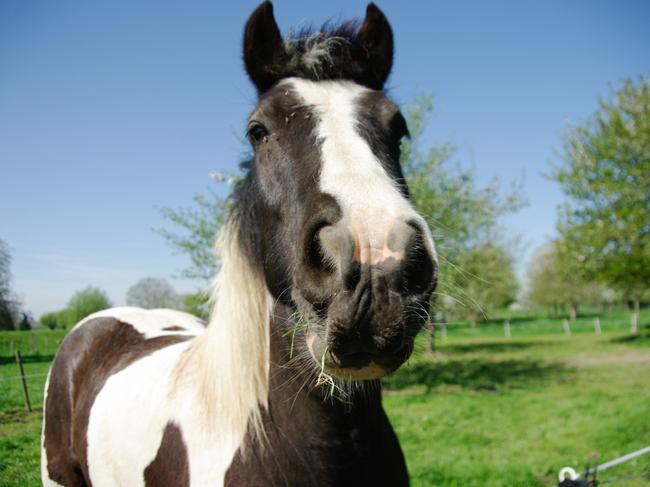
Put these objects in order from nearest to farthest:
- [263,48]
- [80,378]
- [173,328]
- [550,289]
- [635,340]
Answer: [263,48]
[80,378]
[173,328]
[635,340]
[550,289]

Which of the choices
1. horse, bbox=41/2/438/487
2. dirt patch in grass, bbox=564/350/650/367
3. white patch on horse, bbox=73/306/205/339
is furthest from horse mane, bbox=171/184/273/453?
dirt patch in grass, bbox=564/350/650/367

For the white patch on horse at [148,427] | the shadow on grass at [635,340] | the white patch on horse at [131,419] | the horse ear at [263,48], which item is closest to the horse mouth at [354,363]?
the white patch on horse at [148,427]

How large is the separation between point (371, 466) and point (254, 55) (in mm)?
2109

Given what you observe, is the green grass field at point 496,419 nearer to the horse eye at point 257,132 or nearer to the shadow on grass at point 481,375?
the shadow on grass at point 481,375

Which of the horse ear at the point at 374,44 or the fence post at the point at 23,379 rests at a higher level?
the horse ear at the point at 374,44


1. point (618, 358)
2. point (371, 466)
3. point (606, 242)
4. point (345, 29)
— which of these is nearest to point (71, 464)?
point (371, 466)

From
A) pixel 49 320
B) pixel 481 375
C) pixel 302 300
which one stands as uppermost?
pixel 302 300

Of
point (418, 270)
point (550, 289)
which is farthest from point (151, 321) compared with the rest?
point (550, 289)

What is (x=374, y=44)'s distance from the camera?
2455 millimetres

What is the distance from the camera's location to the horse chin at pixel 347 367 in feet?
4.78

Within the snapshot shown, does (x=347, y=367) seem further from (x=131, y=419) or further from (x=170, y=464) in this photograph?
(x=131, y=419)

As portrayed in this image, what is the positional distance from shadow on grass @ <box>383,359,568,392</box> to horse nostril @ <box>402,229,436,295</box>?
36.4 ft

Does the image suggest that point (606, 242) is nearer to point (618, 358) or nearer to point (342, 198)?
point (618, 358)

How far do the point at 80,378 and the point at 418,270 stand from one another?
326 centimetres
